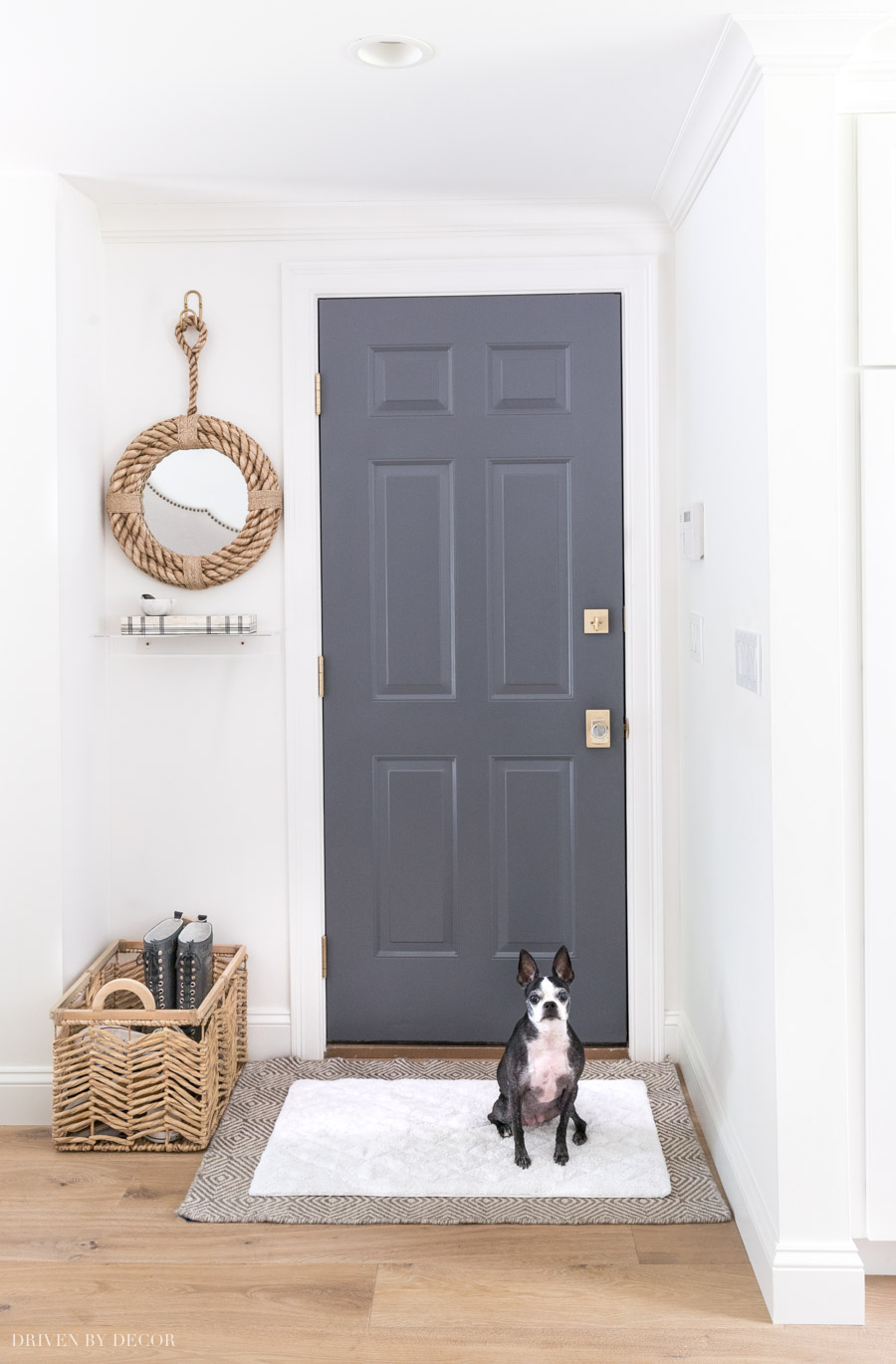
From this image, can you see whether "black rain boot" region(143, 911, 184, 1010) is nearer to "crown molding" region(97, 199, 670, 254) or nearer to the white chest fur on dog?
the white chest fur on dog

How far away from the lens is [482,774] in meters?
2.99

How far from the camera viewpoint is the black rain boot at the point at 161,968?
2707 millimetres

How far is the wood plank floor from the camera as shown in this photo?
1898 millimetres

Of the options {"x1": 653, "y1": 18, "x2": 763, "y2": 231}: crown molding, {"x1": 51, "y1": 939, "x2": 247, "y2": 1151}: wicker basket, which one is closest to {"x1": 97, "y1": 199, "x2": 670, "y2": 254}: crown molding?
{"x1": 653, "y1": 18, "x2": 763, "y2": 231}: crown molding

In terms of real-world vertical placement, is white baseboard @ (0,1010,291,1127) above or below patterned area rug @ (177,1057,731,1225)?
above

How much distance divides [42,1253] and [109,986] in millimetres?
593

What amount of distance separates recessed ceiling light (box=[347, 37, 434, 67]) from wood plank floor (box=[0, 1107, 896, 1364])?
226cm

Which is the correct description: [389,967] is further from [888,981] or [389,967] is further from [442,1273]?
[888,981]

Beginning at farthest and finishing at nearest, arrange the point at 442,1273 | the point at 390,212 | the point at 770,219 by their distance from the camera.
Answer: the point at 390,212 → the point at 442,1273 → the point at 770,219

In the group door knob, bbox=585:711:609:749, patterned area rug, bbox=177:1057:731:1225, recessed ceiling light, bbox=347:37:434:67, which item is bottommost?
patterned area rug, bbox=177:1057:731:1225

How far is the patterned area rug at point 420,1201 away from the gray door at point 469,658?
1.38 ft

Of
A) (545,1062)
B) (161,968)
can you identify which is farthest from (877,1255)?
(161,968)

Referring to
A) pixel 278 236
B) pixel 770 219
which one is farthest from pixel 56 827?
pixel 770 219

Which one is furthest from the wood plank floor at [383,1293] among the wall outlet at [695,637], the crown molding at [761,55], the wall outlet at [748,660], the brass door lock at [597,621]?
the crown molding at [761,55]
